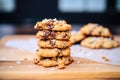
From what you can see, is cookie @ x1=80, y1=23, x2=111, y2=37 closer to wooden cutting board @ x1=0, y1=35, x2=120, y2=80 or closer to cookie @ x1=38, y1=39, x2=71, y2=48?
wooden cutting board @ x1=0, y1=35, x2=120, y2=80

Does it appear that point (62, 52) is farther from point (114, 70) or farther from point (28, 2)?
point (28, 2)

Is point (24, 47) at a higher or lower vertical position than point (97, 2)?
lower

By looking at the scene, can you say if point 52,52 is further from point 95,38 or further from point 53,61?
point 95,38

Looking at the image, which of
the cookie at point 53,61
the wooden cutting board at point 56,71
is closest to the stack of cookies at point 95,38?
the wooden cutting board at point 56,71

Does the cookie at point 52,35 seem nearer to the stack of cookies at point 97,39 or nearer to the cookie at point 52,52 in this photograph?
the cookie at point 52,52

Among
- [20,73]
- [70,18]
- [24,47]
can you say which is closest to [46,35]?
[20,73]

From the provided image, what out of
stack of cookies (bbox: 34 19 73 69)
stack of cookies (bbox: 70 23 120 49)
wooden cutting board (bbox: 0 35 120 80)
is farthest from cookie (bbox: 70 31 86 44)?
stack of cookies (bbox: 34 19 73 69)
